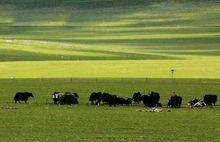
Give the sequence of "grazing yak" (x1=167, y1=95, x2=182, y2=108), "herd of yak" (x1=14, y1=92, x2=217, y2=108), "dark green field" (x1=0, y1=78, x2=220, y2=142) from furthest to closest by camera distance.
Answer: "herd of yak" (x1=14, y1=92, x2=217, y2=108), "grazing yak" (x1=167, y1=95, x2=182, y2=108), "dark green field" (x1=0, y1=78, x2=220, y2=142)

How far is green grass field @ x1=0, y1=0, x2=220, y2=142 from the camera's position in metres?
21.4

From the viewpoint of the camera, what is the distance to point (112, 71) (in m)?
57.9

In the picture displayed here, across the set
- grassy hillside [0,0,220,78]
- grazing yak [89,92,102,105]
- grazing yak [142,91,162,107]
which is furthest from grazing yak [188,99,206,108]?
grassy hillside [0,0,220,78]

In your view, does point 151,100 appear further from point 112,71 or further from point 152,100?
point 112,71

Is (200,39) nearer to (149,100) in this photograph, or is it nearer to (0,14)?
(0,14)

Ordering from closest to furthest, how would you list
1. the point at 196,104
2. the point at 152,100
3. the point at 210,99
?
the point at 152,100 < the point at 196,104 < the point at 210,99

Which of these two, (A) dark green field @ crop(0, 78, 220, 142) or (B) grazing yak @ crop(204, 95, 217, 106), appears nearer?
(A) dark green field @ crop(0, 78, 220, 142)

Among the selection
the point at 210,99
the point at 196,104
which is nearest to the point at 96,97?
the point at 196,104

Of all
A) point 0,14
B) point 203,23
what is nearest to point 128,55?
point 203,23

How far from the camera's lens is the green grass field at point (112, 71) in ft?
70.1

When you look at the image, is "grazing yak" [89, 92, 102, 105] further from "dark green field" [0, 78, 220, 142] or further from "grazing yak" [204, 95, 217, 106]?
"grazing yak" [204, 95, 217, 106]

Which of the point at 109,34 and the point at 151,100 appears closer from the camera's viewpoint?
the point at 151,100

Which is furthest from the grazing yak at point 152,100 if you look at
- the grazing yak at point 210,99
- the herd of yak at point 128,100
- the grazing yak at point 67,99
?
the grazing yak at point 67,99

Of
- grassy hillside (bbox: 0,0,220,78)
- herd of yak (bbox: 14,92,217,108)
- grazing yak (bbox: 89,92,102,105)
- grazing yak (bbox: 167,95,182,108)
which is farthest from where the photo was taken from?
grassy hillside (bbox: 0,0,220,78)
